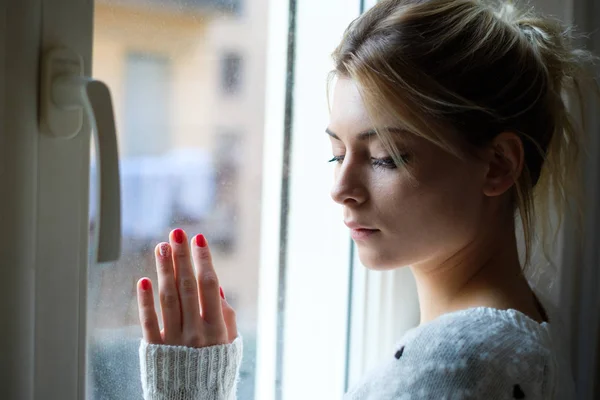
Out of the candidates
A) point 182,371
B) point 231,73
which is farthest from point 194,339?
point 231,73

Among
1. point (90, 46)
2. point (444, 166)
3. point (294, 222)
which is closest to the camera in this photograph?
point (90, 46)

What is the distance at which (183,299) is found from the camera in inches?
29.0

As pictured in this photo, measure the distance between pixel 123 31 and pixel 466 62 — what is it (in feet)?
1.22

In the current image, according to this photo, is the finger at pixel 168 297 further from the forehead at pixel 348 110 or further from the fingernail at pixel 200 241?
the forehead at pixel 348 110

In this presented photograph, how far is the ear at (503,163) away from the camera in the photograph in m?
0.78

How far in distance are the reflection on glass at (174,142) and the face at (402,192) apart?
0.51ft

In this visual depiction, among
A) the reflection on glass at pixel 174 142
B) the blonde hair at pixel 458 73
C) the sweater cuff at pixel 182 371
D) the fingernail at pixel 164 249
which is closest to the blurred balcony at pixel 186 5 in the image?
the reflection on glass at pixel 174 142

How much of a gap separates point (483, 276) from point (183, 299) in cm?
37

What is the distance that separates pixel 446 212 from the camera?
776 mm

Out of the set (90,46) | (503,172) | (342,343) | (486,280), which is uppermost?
(90,46)

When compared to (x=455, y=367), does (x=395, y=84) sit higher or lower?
higher

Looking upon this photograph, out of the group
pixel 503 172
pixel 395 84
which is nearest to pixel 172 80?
pixel 395 84

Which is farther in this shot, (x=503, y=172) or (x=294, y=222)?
(x=294, y=222)

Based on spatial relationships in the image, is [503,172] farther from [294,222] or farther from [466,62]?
[294,222]
